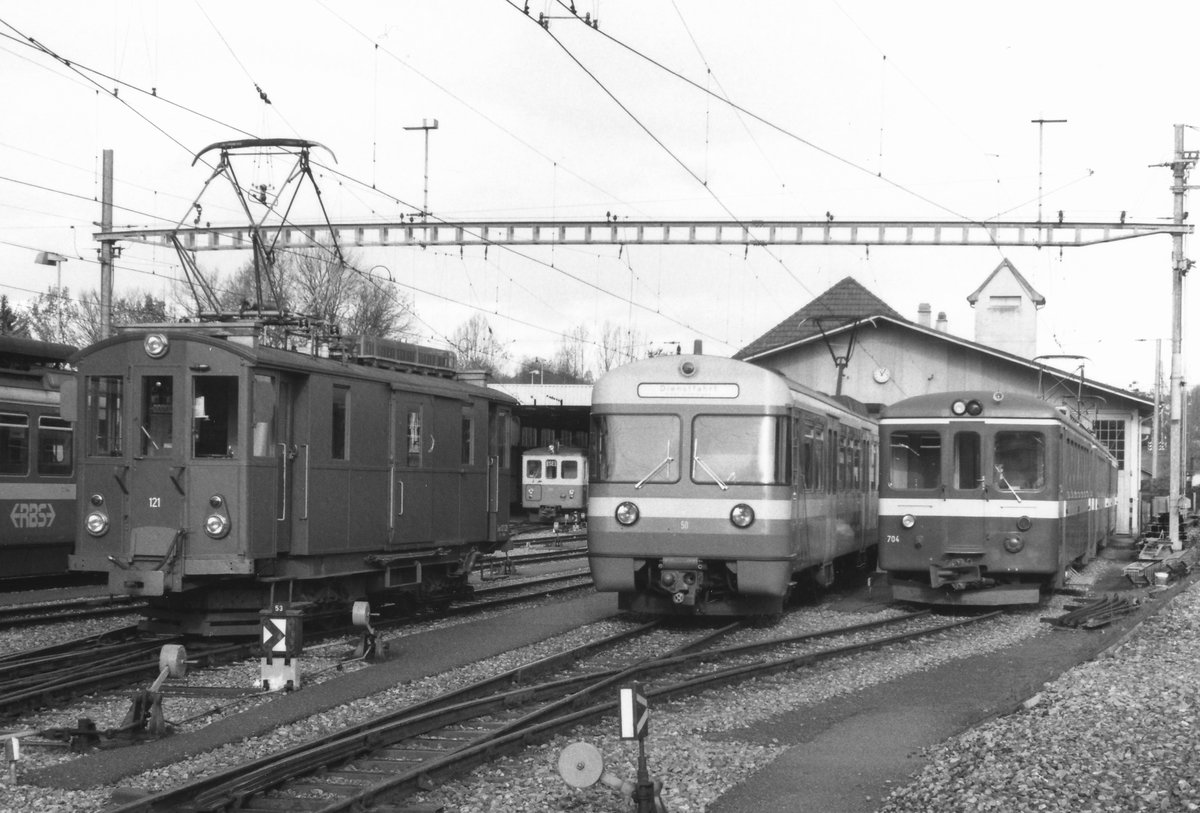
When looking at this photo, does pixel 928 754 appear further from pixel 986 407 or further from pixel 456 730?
pixel 986 407

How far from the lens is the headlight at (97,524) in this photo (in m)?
13.2

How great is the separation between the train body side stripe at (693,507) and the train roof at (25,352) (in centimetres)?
818

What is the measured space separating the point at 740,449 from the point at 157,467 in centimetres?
609

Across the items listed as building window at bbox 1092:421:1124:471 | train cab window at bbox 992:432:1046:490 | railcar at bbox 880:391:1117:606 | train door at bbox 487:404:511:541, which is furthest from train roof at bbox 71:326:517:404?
building window at bbox 1092:421:1124:471

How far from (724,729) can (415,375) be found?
7718mm

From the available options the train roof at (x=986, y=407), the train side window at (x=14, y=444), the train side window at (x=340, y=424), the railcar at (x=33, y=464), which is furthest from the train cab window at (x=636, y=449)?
the train side window at (x=14, y=444)

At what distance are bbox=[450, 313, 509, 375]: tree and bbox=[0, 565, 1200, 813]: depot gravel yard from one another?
49.3 m

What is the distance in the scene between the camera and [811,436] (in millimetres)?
16719

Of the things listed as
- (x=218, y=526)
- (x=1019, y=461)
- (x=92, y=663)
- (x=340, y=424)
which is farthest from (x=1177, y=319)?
(x=92, y=663)

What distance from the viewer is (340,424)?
1462cm

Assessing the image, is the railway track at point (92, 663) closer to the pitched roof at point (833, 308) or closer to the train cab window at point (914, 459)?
the train cab window at point (914, 459)

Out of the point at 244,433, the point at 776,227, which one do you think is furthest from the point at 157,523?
the point at 776,227

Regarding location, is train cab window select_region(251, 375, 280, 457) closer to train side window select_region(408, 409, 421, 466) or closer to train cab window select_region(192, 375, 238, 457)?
train cab window select_region(192, 375, 238, 457)

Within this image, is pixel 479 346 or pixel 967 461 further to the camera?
pixel 479 346
